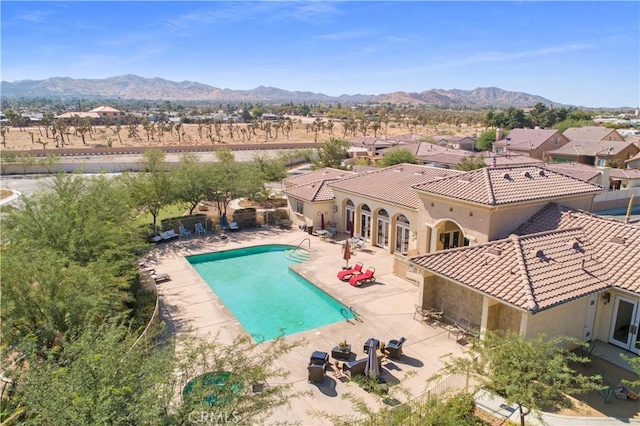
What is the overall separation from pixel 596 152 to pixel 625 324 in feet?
→ 179

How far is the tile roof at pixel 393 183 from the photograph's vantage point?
91.5 feet

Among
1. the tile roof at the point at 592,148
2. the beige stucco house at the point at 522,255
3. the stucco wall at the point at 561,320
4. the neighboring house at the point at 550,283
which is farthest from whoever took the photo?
the tile roof at the point at 592,148

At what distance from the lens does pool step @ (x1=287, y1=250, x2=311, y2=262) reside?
2889 centimetres

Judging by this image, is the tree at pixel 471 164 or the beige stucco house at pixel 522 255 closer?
the beige stucco house at pixel 522 255

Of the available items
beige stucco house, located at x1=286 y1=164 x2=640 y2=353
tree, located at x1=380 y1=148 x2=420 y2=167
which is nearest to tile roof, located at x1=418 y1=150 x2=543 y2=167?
tree, located at x1=380 y1=148 x2=420 y2=167

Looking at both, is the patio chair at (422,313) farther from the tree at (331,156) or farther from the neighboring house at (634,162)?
the neighboring house at (634,162)

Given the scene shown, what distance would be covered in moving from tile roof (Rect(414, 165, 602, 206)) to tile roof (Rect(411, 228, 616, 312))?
111 inches

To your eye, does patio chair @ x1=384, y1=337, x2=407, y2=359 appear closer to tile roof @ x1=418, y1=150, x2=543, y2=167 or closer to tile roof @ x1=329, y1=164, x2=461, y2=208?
tile roof @ x1=329, y1=164, x2=461, y2=208

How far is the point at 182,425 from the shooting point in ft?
25.3

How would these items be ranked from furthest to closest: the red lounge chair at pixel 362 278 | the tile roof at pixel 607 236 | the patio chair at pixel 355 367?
the red lounge chair at pixel 362 278 < the tile roof at pixel 607 236 < the patio chair at pixel 355 367

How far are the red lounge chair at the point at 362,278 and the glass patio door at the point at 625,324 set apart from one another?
1110 cm

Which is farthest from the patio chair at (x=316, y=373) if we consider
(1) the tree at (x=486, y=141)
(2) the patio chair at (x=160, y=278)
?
(1) the tree at (x=486, y=141)

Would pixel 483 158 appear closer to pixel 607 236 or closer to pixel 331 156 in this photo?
pixel 331 156

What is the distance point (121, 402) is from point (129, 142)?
4620 inches
